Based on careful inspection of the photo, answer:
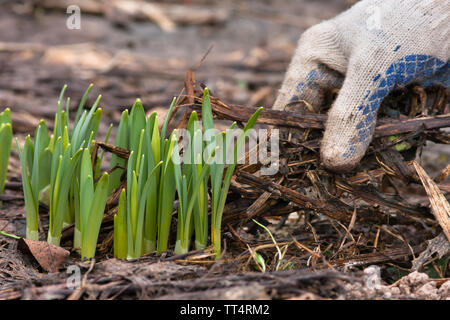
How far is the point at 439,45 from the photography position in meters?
2.00

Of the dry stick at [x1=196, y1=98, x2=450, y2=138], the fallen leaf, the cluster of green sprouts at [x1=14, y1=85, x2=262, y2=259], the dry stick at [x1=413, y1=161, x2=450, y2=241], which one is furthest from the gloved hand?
the fallen leaf

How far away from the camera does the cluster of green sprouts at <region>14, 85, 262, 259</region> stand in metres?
1.63

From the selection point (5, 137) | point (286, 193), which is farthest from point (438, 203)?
point (5, 137)

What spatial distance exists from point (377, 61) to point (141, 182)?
0.97 m

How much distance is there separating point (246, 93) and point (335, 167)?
2.79 meters

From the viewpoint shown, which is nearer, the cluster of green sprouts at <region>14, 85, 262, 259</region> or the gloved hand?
the cluster of green sprouts at <region>14, 85, 262, 259</region>

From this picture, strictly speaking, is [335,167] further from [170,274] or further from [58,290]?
[58,290]

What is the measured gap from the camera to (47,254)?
1730 millimetres

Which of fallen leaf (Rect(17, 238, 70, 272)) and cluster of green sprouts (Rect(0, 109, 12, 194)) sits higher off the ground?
cluster of green sprouts (Rect(0, 109, 12, 194))

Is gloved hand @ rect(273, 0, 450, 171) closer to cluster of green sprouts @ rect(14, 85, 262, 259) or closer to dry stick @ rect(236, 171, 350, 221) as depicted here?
dry stick @ rect(236, 171, 350, 221)

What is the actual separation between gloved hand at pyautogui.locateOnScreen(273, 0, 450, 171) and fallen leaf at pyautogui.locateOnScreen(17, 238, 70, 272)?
991mm

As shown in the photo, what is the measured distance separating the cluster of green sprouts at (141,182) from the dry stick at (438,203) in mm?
704

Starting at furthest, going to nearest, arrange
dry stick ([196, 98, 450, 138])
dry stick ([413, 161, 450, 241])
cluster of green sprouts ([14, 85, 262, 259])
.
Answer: dry stick ([196, 98, 450, 138])
dry stick ([413, 161, 450, 241])
cluster of green sprouts ([14, 85, 262, 259])

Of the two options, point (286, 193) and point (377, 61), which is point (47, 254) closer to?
point (286, 193)
